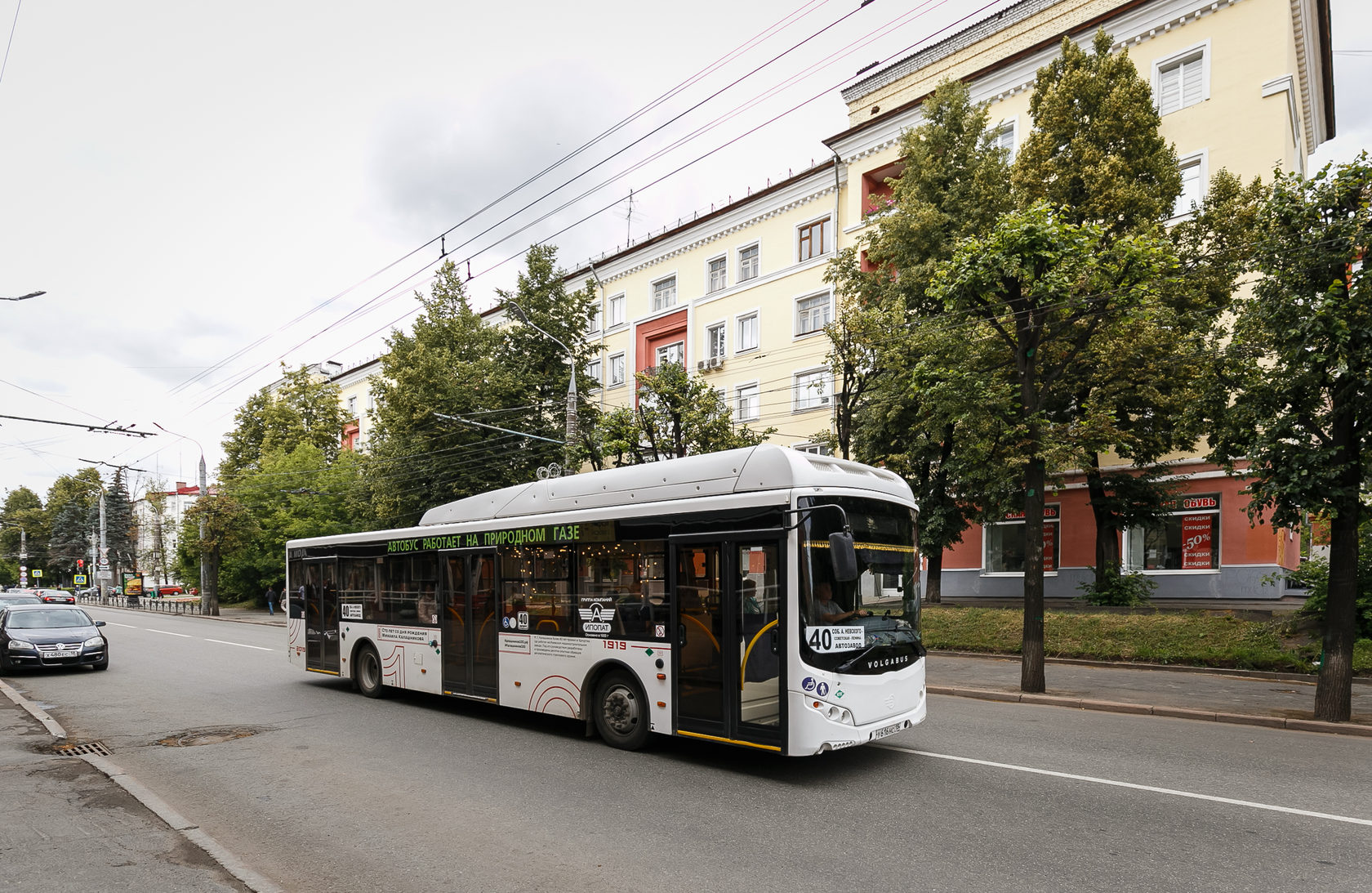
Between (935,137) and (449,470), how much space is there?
20.8 m

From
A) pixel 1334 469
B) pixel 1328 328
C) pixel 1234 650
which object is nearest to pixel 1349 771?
pixel 1334 469

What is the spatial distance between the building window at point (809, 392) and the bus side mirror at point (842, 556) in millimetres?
25233

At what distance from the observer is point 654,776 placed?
811 centimetres

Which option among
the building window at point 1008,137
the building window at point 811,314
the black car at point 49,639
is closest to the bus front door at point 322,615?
the black car at point 49,639

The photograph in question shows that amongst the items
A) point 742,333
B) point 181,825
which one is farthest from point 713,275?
point 181,825

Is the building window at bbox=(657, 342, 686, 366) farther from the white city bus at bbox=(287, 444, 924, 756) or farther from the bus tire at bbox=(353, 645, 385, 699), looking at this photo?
the white city bus at bbox=(287, 444, 924, 756)

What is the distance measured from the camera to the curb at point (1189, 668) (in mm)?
15242

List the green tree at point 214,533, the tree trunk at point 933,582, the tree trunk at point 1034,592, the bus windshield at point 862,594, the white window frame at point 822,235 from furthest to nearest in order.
Answer: the green tree at point 214,533
the white window frame at point 822,235
the tree trunk at point 933,582
the tree trunk at point 1034,592
the bus windshield at point 862,594

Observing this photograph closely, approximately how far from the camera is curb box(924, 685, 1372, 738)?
1102 centimetres

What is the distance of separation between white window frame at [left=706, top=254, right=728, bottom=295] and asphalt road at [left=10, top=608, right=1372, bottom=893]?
28.7m

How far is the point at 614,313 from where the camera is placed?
43719 mm

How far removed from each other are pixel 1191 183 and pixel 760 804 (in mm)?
24864

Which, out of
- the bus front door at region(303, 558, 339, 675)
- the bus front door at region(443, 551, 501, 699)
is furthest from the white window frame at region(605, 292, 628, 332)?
the bus front door at region(443, 551, 501, 699)

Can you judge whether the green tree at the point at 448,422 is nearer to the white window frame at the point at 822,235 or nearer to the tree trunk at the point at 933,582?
the white window frame at the point at 822,235
